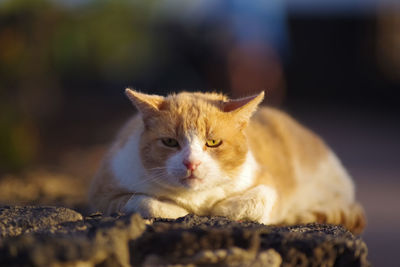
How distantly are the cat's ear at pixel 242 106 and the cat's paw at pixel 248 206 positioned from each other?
16.6 inches

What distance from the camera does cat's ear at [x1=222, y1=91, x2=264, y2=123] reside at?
2.63 m

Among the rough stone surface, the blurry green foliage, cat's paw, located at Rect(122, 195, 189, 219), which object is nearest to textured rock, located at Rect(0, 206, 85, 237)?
the rough stone surface

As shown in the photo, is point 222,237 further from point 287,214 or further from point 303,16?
point 303,16

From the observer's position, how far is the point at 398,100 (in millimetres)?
11242

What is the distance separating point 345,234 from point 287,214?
1014 millimetres

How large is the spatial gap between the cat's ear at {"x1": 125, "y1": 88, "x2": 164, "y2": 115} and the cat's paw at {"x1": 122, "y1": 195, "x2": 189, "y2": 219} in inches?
18.7

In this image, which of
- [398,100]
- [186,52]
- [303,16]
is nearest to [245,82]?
[186,52]

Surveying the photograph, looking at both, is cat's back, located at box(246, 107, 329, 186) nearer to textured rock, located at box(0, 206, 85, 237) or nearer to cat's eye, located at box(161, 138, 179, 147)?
cat's eye, located at box(161, 138, 179, 147)

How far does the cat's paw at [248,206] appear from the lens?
8.20 feet

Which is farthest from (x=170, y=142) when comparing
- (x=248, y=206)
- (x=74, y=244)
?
(x=74, y=244)

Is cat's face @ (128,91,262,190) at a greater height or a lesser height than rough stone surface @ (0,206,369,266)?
greater

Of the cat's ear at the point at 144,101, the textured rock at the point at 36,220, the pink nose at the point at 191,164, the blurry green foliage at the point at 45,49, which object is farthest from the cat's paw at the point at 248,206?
the blurry green foliage at the point at 45,49

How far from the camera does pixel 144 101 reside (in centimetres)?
260

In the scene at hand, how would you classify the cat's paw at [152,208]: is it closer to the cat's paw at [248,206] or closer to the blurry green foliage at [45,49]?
the cat's paw at [248,206]
